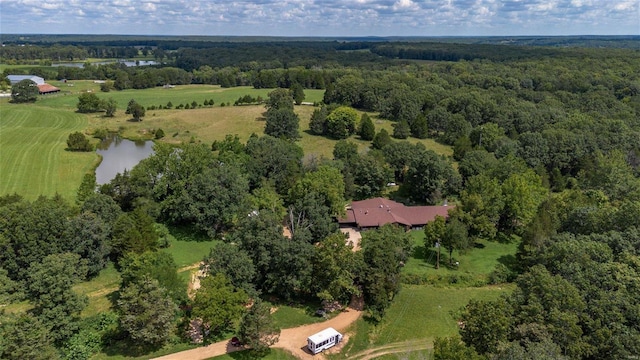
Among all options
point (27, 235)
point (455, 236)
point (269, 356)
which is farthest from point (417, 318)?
point (27, 235)

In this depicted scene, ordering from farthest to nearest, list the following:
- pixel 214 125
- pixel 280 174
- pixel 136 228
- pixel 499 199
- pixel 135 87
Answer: pixel 135 87 → pixel 214 125 → pixel 280 174 → pixel 499 199 → pixel 136 228

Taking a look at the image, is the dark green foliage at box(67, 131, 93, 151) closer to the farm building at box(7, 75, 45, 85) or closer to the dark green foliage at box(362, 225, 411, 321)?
the dark green foliage at box(362, 225, 411, 321)

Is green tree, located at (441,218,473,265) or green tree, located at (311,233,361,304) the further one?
green tree, located at (441,218,473,265)

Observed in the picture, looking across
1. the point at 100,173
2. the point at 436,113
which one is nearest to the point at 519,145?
the point at 436,113

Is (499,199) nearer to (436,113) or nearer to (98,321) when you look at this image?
(98,321)

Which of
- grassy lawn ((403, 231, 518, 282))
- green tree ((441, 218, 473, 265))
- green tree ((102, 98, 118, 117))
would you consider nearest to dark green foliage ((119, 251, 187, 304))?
grassy lawn ((403, 231, 518, 282))

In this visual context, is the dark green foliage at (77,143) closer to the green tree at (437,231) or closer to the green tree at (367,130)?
the green tree at (367,130)

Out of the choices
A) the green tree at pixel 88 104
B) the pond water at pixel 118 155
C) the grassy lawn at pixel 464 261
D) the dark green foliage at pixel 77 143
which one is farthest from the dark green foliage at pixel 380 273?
the green tree at pixel 88 104
